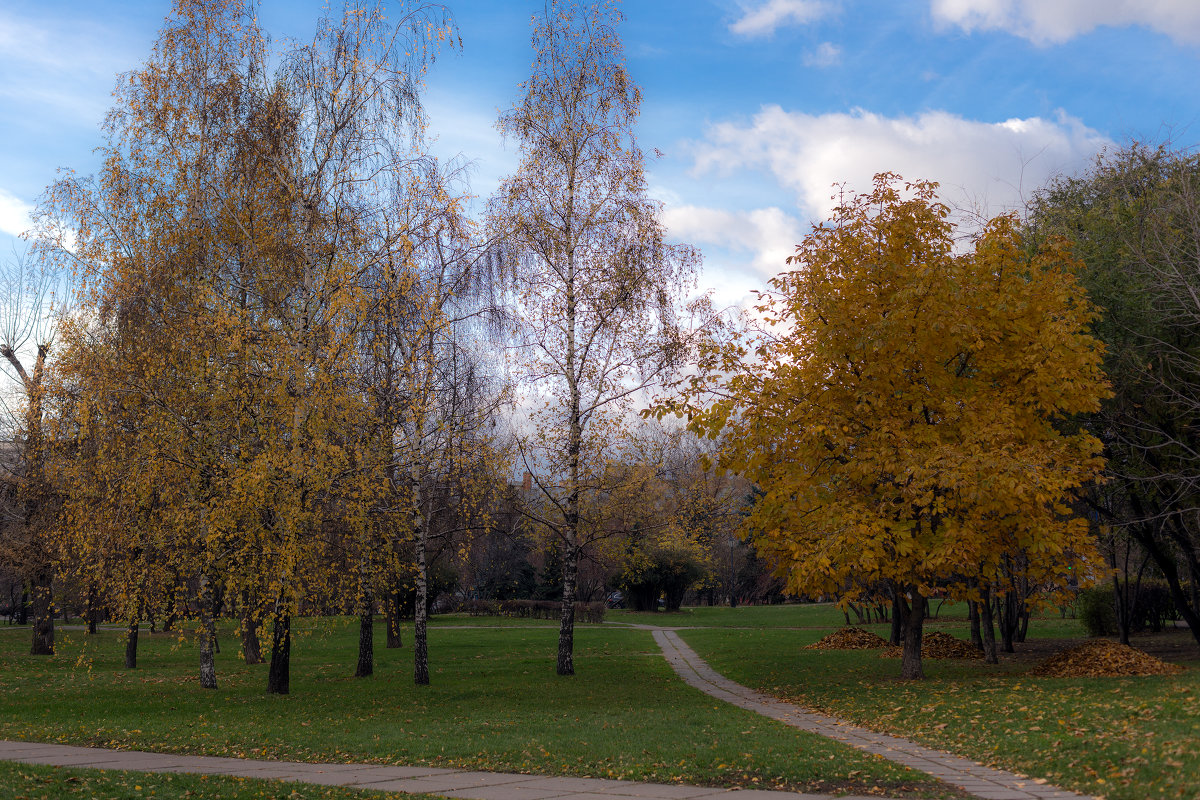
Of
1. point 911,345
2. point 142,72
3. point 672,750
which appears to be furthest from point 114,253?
point 911,345

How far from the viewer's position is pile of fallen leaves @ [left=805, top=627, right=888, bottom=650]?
79.2ft

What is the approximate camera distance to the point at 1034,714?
1016cm

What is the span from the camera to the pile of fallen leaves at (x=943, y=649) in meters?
20.6

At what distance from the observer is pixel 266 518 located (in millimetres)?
13625

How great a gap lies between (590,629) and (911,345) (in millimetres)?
26647

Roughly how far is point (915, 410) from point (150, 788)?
11.8m

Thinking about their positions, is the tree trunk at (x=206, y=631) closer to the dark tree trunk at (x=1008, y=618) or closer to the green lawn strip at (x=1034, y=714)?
the green lawn strip at (x=1034, y=714)

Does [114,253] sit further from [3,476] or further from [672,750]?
[3,476]

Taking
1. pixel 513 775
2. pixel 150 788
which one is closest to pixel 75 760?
pixel 150 788

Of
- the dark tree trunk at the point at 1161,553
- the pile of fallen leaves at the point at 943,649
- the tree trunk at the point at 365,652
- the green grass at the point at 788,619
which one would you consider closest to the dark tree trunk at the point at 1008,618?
the pile of fallen leaves at the point at 943,649

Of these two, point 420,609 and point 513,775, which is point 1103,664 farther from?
point 420,609

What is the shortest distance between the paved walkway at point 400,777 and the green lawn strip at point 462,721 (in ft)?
1.14

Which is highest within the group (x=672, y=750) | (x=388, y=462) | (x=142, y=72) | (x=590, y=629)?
(x=142, y=72)

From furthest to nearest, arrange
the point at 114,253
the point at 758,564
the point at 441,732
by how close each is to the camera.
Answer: the point at 758,564, the point at 114,253, the point at 441,732
